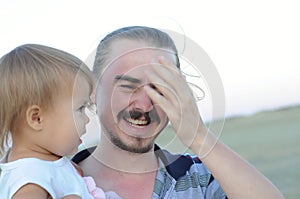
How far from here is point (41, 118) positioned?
82.4 inches

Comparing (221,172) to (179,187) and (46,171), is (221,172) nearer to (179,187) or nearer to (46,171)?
(179,187)

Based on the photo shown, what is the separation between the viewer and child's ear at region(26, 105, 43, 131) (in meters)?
2.08

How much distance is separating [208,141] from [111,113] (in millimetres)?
422

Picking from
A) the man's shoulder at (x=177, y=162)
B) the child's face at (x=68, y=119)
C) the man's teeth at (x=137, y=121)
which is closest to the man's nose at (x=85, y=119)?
the child's face at (x=68, y=119)

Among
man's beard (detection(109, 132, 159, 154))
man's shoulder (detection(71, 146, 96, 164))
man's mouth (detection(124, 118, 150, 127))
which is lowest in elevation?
man's shoulder (detection(71, 146, 96, 164))

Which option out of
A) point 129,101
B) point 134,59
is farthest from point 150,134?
point 134,59

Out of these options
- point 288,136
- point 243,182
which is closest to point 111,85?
point 243,182

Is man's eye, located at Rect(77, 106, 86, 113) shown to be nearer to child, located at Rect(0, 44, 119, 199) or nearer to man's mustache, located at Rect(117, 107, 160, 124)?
child, located at Rect(0, 44, 119, 199)

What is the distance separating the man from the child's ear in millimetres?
338

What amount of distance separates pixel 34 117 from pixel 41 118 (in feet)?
0.07

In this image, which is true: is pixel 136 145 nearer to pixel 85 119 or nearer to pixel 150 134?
pixel 150 134

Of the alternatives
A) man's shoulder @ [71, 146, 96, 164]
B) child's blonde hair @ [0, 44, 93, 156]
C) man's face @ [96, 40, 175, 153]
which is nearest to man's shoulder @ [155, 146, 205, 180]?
man's face @ [96, 40, 175, 153]

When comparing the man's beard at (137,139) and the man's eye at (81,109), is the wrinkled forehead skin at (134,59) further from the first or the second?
the man's eye at (81,109)

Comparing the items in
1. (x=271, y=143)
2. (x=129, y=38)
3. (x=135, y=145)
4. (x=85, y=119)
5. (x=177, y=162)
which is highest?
(x=129, y=38)
